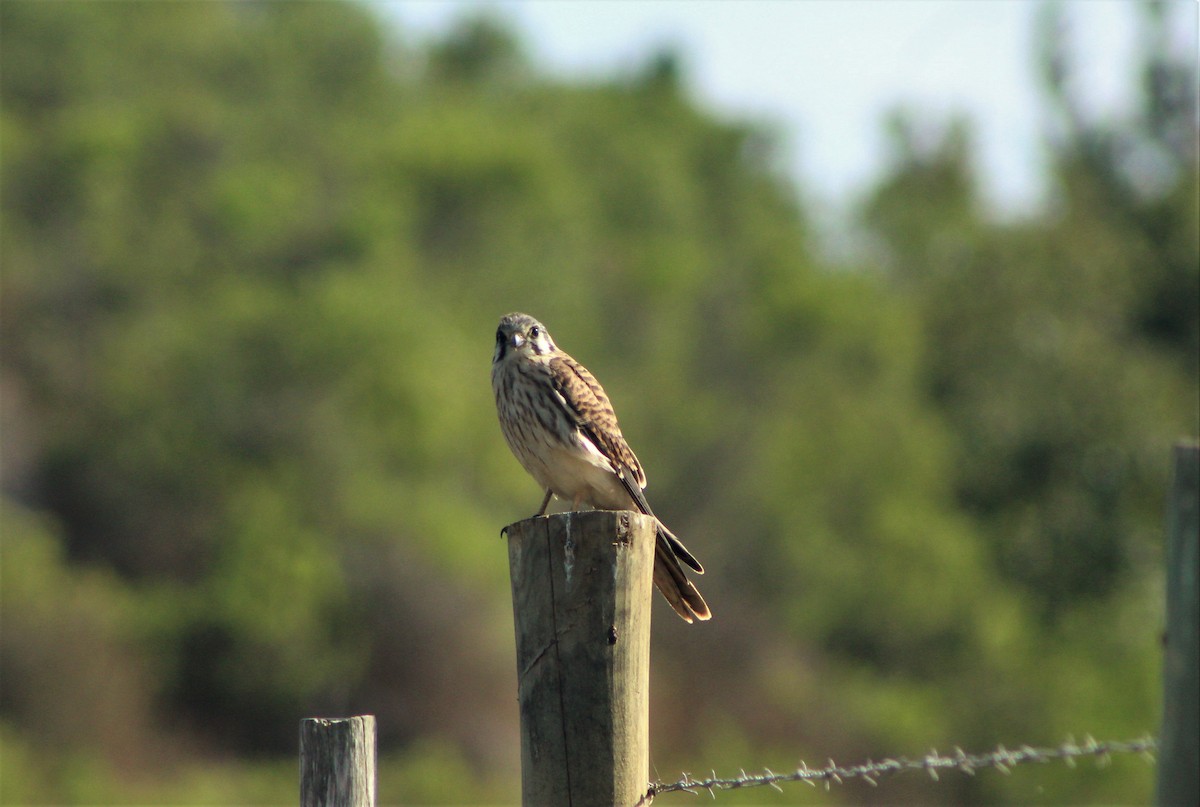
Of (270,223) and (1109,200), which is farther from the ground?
(270,223)

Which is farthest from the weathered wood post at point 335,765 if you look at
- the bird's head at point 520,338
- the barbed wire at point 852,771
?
the bird's head at point 520,338

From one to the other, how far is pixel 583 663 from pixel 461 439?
26.6 m

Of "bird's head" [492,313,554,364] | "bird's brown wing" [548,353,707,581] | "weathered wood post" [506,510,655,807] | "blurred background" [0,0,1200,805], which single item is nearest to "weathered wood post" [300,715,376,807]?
"weathered wood post" [506,510,655,807]

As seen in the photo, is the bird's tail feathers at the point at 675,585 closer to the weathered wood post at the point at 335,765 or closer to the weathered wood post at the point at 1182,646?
the weathered wood post at the point at 1182,646

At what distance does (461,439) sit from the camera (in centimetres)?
2991

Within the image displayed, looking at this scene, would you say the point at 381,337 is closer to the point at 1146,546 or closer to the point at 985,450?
the point at 985,450

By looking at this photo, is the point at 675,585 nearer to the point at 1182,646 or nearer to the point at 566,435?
the point at 566,435

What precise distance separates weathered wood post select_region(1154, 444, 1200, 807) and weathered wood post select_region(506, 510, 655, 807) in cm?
137

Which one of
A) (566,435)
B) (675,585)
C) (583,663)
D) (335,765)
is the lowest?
(335,765)

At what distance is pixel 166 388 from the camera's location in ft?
103

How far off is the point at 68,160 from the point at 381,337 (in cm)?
1010

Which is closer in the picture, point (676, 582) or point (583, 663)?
point (583, 663)

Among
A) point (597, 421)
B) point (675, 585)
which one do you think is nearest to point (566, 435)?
point (597, 421)

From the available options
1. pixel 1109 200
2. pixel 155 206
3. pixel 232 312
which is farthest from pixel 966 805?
pixel 155 206
